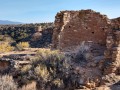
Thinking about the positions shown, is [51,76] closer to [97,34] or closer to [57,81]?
[57,81]

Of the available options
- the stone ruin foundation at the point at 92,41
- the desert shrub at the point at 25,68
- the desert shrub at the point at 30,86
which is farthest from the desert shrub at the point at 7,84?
the stone ruin foundation at the point at 92,41

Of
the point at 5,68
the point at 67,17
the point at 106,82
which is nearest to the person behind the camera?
the point at 106,82

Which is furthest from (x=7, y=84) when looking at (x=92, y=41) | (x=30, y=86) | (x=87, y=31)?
(x=87, y=31)

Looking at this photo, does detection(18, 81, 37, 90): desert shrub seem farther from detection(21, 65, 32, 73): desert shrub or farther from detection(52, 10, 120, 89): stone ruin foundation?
detection(52, 10, 120, 89): stone ruin foundation

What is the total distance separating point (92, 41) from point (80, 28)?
112 cm

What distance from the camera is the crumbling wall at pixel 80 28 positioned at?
17.3 m

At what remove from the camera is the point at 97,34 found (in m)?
17.4

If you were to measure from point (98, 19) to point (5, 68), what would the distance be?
18.3ft

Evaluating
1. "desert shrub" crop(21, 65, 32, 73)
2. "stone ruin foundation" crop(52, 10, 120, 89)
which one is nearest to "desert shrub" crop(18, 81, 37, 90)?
"desert shrub" crop(21, 65, 32, 73)

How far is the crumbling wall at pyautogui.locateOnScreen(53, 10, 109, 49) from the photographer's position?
56.7ft

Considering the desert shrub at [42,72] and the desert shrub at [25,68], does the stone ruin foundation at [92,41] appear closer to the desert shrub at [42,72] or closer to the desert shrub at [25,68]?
the desert shrub at [42,72]

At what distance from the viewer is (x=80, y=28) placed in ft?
59.0

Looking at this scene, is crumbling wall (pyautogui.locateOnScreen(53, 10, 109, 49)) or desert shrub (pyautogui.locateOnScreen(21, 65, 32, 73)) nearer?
desert shrub (pyautogui.locateOnScreen(21, 65, 32, 73))

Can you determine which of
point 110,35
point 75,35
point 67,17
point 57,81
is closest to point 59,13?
point 67,17
